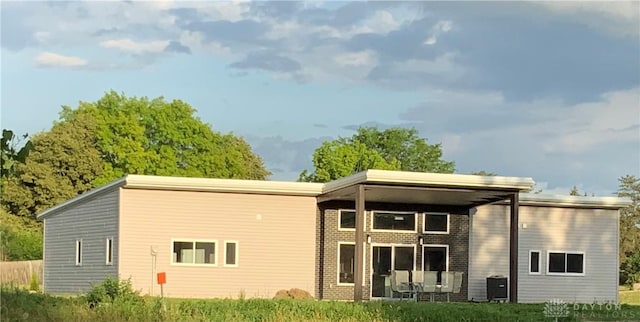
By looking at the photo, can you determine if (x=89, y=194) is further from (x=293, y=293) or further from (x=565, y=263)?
(x=565, y=263)

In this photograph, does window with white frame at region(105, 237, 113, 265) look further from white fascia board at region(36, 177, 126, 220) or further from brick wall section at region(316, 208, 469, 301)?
brick wall section at region(316, 208, 469, 301)

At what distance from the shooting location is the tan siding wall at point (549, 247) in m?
27.5

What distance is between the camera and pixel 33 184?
4803cm

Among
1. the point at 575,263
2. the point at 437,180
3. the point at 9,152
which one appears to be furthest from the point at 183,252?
the point at 9,152

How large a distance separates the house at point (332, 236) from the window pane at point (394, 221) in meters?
0.03

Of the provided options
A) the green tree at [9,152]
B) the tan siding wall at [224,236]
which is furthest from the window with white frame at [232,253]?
the green tree at [9,152]

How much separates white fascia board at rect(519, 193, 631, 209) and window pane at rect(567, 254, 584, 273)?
1485 mm

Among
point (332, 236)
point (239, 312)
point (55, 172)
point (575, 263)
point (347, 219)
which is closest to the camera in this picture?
point (239, 312)

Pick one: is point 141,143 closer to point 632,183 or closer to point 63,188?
point 63,188

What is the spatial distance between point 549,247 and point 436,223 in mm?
3457

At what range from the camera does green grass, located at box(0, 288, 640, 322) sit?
13.1 meters

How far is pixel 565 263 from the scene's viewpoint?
91.9 ft

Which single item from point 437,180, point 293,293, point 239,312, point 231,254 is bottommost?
point 293,293

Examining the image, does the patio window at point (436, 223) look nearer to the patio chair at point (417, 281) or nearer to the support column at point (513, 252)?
the patio chair at point (417, 281)
